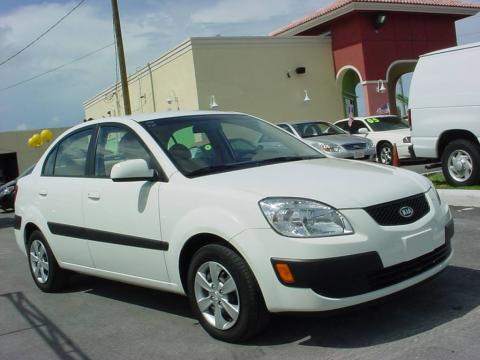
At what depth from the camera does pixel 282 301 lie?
11.9 feet

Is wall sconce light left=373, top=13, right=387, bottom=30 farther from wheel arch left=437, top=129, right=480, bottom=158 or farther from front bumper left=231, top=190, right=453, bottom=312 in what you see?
front bumper left=231, top=190, right=453, bottom=312

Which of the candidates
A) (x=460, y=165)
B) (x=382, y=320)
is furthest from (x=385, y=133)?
(x=382, y=320)

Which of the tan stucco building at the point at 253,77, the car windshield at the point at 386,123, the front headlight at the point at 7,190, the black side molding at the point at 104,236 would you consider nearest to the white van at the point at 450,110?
the black side molding at the point at 104,236

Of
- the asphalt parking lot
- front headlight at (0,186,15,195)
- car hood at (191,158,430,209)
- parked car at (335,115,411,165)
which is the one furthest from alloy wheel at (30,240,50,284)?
front headlight at (0,186,15,195)

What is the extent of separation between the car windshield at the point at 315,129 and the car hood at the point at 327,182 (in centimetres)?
1126

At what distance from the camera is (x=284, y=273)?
11.7 ft

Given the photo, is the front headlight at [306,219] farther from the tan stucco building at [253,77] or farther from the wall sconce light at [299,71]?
the wall sconce light at [299,71]

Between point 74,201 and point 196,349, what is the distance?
1917mm

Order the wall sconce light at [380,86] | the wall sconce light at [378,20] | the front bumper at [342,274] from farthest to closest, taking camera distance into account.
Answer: the wall sconce light at [380,86]
the wall sconce light at [378,20]
the front bumper at [342,274]

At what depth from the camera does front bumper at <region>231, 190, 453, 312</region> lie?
353 centimetres

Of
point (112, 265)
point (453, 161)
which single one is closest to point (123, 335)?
point (112, 265)

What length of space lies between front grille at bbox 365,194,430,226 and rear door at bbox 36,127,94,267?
8.44 feet

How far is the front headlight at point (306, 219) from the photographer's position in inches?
142

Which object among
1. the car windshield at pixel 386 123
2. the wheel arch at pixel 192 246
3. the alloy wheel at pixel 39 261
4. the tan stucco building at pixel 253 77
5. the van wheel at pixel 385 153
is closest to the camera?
the wheel arch at pixel 192 246
